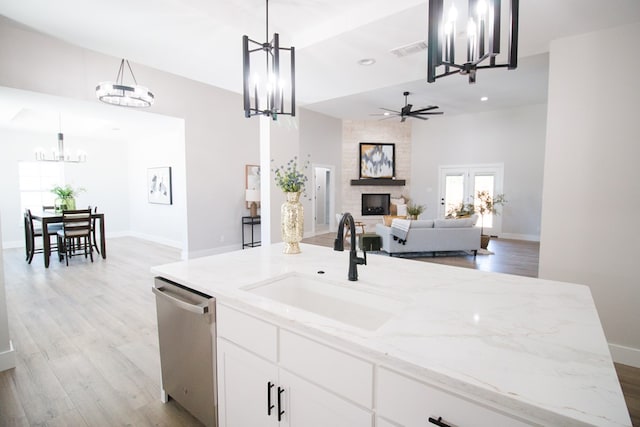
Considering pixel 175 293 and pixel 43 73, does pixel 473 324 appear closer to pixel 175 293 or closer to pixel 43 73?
pixel 175 293

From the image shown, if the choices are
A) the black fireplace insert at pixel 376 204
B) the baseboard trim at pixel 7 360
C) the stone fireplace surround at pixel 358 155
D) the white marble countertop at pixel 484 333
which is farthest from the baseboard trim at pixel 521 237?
the baseboard trim at pixel 7 360

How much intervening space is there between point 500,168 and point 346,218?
804 centimetres

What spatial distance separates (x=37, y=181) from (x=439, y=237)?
363 inches

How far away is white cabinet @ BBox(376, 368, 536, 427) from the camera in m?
0.77

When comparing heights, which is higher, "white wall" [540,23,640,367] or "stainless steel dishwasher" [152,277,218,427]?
"white wall" [540,23,640,367]

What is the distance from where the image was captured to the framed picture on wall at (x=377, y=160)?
30.1ft

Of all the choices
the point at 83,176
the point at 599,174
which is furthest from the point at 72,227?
the point at 599,174

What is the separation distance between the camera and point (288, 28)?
2.93 m

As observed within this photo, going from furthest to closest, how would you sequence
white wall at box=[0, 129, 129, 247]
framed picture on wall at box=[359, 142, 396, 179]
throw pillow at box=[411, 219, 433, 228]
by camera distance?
framed picture on wall at box=[359, 142, 396, 179]
white wall at box=[0, 129, 129, 247]
throw pillow at box=[411, 219, 433, 228]

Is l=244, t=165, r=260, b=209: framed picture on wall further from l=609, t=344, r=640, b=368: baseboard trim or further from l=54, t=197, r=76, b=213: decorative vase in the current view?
l=609, t=344, r=640, b=368: baseboard trim

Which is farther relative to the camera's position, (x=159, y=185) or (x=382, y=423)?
(x=159, y=185)

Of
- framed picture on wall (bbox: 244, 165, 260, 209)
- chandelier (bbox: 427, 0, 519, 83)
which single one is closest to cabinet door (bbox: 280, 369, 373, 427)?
chandelier (bbox: 427, 0, 519, 83)

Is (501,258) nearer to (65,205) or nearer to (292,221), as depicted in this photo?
(292,221)

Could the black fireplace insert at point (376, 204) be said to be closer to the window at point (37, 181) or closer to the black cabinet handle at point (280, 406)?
the window at point (37, 181)
